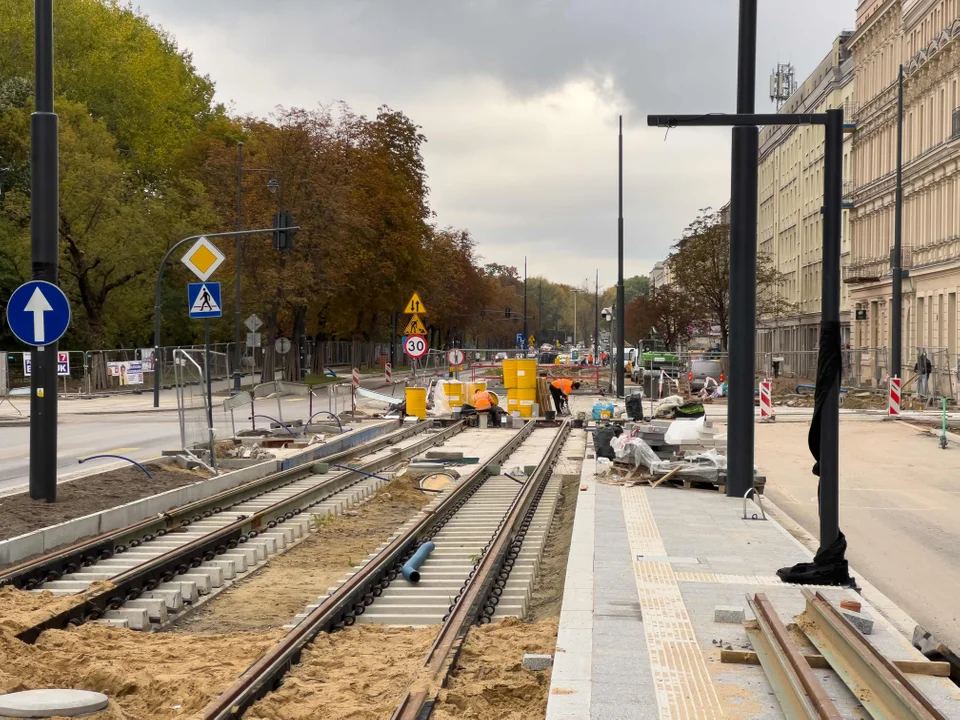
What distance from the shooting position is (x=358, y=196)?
61.4m

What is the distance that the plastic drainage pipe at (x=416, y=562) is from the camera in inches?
417

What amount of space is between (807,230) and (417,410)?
48.2 m

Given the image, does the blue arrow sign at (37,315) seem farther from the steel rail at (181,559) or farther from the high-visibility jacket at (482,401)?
the high-visibility jacket at (482,401)

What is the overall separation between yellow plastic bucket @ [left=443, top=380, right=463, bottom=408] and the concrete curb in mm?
14463

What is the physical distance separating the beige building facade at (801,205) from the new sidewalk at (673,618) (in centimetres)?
5348

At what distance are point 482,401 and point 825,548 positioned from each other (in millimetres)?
25460

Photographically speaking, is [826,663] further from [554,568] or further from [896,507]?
[896,507]

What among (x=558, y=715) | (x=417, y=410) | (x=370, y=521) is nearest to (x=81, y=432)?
(x=417, y=410)

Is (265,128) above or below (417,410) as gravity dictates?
above

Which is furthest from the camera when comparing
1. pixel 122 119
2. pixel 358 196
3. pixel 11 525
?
pixel 122 119

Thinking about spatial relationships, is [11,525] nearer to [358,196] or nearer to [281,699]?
[281,699]

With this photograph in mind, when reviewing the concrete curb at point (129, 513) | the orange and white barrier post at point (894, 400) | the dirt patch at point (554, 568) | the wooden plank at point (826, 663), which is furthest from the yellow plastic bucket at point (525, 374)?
the wooden plank at point (826, 663)

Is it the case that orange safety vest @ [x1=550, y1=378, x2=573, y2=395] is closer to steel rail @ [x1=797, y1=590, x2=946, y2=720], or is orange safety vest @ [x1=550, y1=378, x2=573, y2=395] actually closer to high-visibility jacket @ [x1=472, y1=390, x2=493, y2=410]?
high-visibility jacket @ [x1=472, y1=390, x2=493, y2=410]

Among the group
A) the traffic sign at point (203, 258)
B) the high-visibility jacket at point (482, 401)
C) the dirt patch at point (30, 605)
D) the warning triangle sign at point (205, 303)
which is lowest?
the dirt patch at point (30, 605)
